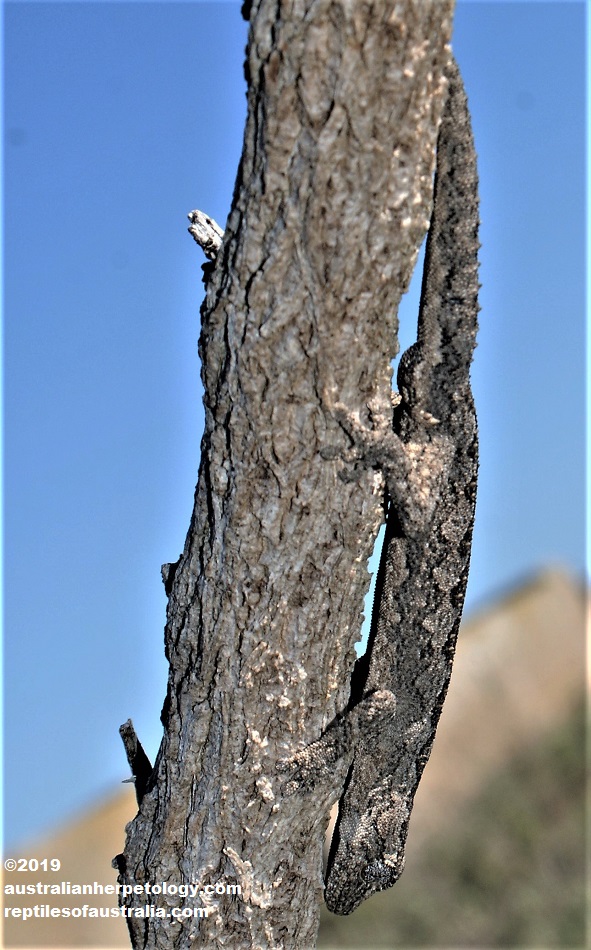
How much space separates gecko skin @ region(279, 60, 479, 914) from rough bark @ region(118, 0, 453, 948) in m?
0.19

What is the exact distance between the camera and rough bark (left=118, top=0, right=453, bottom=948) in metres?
2.90

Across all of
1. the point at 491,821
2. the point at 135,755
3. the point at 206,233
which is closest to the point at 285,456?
the point at 206,233

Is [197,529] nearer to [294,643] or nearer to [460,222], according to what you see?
[294,643]

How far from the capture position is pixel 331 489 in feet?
11.1

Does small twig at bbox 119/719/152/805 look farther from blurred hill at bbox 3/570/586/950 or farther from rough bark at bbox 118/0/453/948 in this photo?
blurred hill at bbox 3/570/586/950

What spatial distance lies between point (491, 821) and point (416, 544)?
9.12 m

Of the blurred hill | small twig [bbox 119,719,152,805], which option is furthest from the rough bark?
the blurred hill

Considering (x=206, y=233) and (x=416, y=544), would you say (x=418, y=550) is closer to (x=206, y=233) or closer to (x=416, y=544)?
(x=416, y=544)

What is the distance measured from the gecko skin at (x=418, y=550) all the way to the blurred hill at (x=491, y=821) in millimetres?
5326

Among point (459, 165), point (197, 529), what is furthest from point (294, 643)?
point (459, 165)

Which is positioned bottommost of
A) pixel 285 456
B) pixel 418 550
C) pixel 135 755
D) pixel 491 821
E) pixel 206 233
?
pixel 491 821

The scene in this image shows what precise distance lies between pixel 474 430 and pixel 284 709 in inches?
54.1

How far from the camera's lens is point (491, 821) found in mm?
11773

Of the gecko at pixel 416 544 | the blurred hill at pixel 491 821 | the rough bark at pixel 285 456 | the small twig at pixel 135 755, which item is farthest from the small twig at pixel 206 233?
the blurred hill at pixel 491 821
